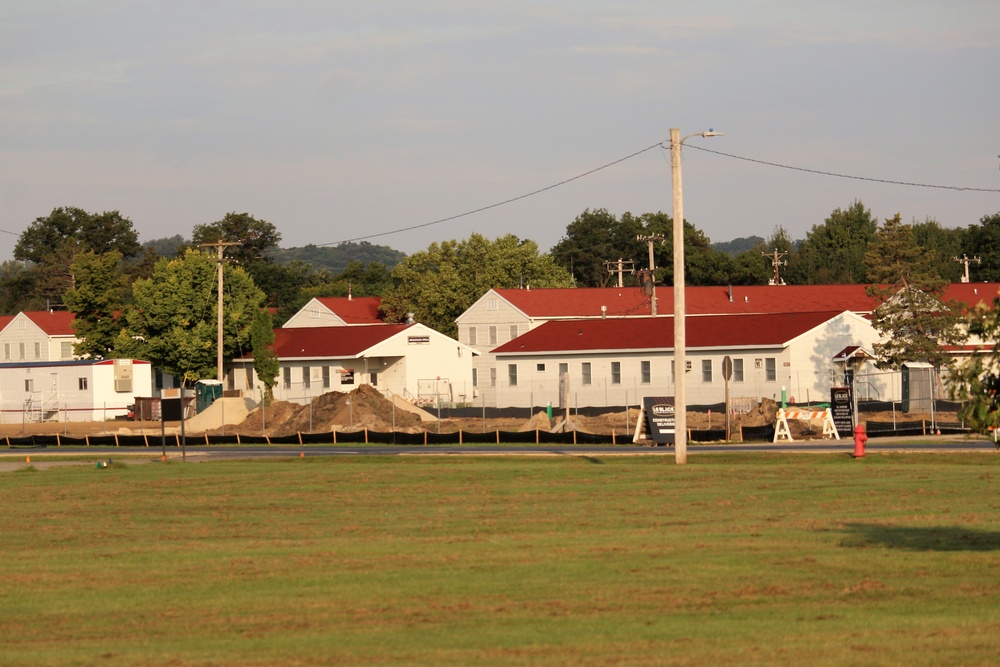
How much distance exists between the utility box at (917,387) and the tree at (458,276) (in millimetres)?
48320

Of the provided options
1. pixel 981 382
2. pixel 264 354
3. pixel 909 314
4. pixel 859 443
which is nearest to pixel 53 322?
pixel 264 354

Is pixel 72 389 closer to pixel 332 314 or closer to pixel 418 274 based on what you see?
pixel 332 314

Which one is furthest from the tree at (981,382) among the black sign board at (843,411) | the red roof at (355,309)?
the red roof at (355,309)

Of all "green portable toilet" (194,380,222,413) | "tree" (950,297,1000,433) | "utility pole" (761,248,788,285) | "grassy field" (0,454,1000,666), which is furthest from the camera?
"utility pole" (761,248,788,285)

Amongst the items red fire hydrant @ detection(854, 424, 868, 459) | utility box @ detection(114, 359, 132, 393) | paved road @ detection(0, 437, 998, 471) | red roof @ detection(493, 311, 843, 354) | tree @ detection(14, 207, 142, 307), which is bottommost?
paved road @ detection(0, 437, 998, 471)

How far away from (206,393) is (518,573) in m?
58.3

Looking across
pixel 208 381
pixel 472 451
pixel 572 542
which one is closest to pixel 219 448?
pixel 472 451

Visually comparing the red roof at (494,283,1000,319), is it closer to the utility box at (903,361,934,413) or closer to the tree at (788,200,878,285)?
the utility box at (903,361,934,413)

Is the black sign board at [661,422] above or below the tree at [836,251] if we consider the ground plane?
below

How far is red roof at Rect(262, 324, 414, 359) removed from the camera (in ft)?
266

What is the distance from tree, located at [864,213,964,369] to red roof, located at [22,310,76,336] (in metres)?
62.4

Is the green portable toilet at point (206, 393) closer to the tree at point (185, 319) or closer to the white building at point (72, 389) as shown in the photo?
the white building at point (72, 389)

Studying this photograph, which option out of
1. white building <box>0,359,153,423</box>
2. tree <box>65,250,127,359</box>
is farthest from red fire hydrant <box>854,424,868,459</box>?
tree <box>65,250,127,359</box>

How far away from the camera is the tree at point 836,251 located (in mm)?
136625
